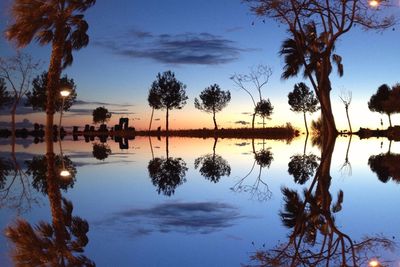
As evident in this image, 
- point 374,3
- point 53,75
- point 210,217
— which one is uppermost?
point 374,3

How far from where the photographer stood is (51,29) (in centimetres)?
2439

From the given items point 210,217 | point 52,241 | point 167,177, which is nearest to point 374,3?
point 167,177

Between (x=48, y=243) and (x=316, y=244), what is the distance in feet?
6.42

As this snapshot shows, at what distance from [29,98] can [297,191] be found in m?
55.4

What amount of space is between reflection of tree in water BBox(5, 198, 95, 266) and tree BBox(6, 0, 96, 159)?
19.3 metres

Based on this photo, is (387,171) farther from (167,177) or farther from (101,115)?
(101,115)

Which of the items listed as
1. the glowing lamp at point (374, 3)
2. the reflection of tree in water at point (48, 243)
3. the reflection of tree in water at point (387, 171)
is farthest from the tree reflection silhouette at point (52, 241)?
the glowing lamp at point (374, 3)

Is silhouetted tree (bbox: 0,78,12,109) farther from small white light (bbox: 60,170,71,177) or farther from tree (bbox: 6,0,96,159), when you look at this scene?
small white light (bbox: 60,170,71,177)

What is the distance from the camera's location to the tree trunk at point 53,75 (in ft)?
77.8

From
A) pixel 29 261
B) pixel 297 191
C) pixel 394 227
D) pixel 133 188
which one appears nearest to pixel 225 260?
pixel 29 261

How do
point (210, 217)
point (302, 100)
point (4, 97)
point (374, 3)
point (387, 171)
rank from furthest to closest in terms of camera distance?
point (302, 100)
point (4, 97)
point (374, 3)
point (387, 171)
point (210, 217)

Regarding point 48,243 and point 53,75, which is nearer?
point 48,243

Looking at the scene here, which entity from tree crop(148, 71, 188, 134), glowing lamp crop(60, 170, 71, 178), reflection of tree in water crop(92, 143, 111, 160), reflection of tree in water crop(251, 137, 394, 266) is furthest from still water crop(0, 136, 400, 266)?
tree crop(148, 71, 188, 134)

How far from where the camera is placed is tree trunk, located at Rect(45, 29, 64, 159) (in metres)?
23.7
